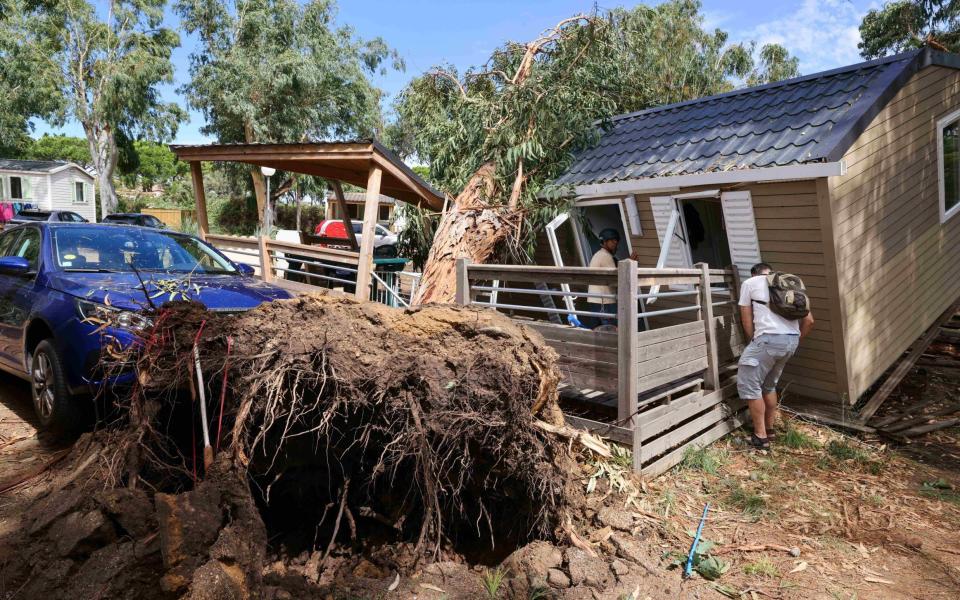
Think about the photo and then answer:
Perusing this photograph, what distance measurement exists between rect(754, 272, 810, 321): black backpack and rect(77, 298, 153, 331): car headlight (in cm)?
533

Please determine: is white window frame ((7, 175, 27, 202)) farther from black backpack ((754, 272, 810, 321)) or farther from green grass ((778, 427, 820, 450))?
green grass ((778, 427, 820, 450))

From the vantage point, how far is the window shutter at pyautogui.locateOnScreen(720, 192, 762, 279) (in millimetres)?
6680

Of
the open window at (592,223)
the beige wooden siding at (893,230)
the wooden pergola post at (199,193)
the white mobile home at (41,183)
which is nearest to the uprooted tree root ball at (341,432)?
the beige wooden siding at (893,230)

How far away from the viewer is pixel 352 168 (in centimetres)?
921

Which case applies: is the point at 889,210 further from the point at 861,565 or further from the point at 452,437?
the point at 452,437

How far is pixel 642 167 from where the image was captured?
24.9 ft

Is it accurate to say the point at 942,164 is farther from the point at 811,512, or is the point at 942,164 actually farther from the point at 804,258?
the point at 811,512

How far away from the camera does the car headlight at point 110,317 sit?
389cm

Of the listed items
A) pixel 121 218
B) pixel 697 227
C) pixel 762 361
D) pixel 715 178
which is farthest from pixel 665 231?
pixel 121 218

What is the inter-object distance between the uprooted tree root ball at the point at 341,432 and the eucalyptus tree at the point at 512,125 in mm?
3333

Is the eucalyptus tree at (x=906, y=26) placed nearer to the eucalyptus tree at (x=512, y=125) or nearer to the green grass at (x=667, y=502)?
the eucalyptus tree at (x=512, y=125)

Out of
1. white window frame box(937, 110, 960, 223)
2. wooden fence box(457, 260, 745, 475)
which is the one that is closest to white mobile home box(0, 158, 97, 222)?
wooden fence box(457, 260, 745, 475)

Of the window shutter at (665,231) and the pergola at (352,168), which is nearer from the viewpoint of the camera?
the window shutter at (665,231)

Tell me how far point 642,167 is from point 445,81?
460 centimetres
